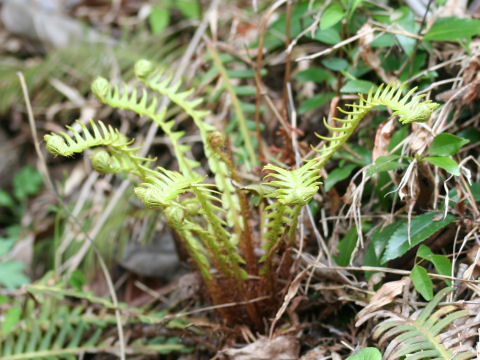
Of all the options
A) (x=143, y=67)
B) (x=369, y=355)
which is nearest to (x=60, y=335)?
(x=143, y=67)

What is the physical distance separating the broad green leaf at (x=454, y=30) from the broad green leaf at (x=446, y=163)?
0.40 m

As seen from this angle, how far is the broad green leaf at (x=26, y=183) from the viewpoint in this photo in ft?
8.45

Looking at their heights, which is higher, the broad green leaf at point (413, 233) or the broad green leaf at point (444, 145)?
the broad green leaf at point (444, 145)

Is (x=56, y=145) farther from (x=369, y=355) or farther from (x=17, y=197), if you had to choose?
(x=17, y=197)

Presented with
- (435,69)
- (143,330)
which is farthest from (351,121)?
(143,330)

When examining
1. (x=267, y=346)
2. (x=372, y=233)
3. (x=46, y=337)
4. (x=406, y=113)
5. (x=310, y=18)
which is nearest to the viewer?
(x=406, y=113)

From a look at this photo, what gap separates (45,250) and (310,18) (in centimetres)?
150

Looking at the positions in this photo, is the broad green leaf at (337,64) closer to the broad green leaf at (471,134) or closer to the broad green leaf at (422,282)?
the broad green leaf at (471,134)

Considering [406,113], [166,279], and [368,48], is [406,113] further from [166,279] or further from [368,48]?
[166,279]

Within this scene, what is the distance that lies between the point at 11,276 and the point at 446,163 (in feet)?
4.82

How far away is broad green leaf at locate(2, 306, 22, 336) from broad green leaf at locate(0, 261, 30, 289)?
20cm

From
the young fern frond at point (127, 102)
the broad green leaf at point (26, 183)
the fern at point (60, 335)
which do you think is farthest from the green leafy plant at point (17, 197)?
the young fern frond at point (127, 102)

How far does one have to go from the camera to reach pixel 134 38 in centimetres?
266

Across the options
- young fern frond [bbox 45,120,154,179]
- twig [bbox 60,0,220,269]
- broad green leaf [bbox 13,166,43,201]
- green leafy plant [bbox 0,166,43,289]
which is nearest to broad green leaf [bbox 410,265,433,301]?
young fern frond [bbox 45,120,154,179]
